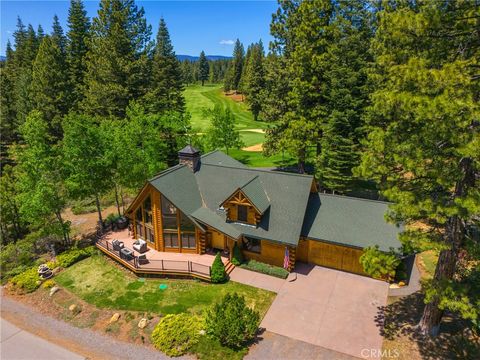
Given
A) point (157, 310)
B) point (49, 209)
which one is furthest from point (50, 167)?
point (157, 310)

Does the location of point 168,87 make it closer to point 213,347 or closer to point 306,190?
point 306,190

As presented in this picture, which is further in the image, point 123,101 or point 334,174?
point 123,101

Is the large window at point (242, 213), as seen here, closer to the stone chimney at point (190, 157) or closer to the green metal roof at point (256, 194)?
the green metal roof at point (256, 194)

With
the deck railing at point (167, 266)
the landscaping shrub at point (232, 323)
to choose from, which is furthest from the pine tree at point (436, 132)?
the deck railing at point (167, 266)

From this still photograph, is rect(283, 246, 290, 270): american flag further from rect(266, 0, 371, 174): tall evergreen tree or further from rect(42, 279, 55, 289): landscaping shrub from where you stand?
rect(42, 279, 55, 289): landscaping shrub

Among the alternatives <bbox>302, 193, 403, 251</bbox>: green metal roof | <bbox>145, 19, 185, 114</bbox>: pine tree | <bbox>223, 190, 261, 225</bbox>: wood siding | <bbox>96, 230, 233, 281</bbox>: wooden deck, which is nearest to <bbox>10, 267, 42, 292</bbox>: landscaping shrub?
<bbox>96, 230, 233, 281</bbox>: wooden deck

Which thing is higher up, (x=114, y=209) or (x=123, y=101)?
(x=123, y=101)

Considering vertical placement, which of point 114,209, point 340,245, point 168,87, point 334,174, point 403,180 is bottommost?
point 114,209

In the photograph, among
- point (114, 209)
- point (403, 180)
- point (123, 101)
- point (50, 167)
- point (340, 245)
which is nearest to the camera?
point (403, 180)
